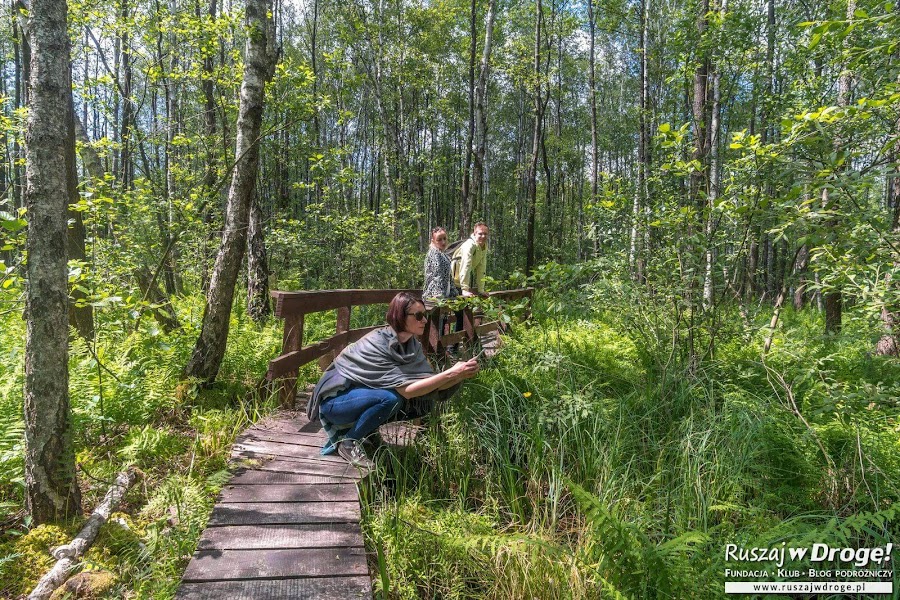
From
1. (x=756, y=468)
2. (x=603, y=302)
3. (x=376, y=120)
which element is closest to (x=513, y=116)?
(x=376, y=120)

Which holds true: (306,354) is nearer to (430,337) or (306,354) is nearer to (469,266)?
(430,337)

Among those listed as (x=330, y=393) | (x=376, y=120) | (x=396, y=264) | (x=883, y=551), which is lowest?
(x=883, y=551)

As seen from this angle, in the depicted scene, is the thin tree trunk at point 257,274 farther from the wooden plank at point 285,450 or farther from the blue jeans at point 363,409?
the blue jeans at point 363,409

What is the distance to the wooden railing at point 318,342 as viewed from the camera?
439cm

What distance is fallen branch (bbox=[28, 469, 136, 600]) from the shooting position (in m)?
2.40

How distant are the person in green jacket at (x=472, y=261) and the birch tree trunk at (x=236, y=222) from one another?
105 inches

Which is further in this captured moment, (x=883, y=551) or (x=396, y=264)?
(x=396, y=264)

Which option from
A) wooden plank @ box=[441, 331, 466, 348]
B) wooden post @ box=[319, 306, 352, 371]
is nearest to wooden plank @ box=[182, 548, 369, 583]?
wooden post @ box=[319, 306, 352, 371]

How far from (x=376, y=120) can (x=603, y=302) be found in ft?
75.9

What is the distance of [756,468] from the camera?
10.3 ft

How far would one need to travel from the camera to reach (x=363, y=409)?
342 centimetres

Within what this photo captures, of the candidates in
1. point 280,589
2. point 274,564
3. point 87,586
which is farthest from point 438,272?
point 87,586

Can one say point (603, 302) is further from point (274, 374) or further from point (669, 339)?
point (274, 374)

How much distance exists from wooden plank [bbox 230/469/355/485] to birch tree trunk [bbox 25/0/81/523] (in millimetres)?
935
